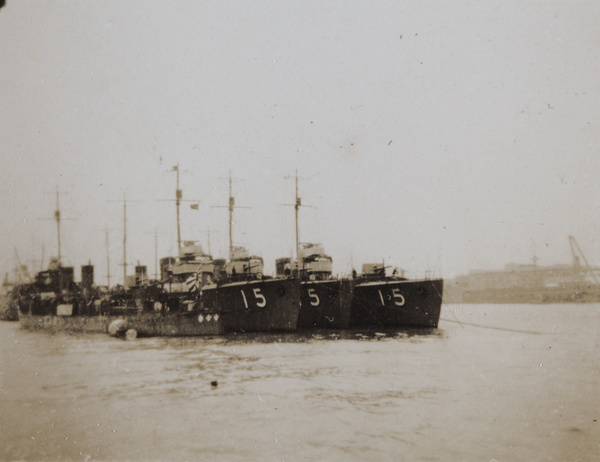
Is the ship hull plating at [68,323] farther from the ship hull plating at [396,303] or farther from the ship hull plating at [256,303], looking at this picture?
the ship hull plating at [396,303]

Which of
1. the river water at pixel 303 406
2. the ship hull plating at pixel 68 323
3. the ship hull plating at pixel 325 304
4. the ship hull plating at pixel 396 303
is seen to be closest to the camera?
the river water at pixel 303 406

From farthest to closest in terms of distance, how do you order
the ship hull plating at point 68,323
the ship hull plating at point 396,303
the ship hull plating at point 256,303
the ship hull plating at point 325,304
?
1. the ship hull plating at point 396,303
2. the ship hull plating at point 325,304
3. the ship hull plating at point 68,323
4. the ship hull plating at point 256,303

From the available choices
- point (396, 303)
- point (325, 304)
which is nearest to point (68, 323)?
point (325, 304)

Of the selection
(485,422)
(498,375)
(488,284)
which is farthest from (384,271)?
(488,284)

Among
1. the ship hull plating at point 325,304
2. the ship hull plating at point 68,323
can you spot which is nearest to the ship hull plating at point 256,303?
the ship hull plating at point 325,304

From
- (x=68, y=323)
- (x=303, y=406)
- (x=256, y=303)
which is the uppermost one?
(x=256, y=303)

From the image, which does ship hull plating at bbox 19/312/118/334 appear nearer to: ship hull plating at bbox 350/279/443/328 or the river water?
the river water

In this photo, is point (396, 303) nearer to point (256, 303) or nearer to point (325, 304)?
point (325, 304)

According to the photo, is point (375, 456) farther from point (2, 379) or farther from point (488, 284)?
point (488, 284)
